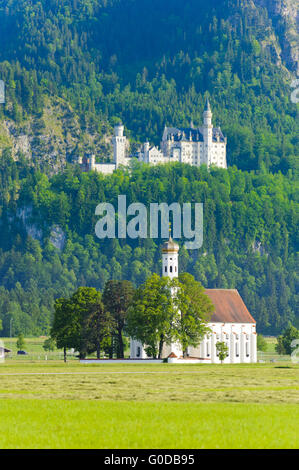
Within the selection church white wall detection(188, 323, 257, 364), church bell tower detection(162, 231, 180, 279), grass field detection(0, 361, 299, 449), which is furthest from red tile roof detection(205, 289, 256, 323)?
grass field detection(0, 361, 299, 449)

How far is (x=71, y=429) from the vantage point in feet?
177

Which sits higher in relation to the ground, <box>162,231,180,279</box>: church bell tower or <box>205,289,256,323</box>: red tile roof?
<box>162,231,180,279</box>: church bell tower

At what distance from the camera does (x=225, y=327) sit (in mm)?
185500

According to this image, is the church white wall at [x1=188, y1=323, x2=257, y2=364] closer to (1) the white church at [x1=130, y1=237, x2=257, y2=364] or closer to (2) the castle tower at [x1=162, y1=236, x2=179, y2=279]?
(1) the white church at [x1=130, y1=237, x2=257, y2=364]

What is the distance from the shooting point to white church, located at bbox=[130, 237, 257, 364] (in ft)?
579

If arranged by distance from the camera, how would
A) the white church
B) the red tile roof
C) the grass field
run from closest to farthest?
the grass field → the white church → the red tile roof

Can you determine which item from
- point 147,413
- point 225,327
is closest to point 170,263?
point 225,327

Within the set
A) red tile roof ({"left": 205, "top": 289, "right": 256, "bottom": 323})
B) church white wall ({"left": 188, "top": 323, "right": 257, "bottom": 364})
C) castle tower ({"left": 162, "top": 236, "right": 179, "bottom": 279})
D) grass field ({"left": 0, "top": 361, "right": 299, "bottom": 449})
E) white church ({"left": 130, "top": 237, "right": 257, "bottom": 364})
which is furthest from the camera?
red tile roof ({"left": 205, "top": 289, "right": 256, "bottom": 323})

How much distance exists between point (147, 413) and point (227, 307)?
128m

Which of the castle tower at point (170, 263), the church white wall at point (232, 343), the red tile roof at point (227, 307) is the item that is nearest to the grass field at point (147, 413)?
the church white wall at point (232, 343)

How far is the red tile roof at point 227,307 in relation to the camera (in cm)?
18562

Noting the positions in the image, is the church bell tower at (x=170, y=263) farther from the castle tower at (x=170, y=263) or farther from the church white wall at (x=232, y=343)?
the church white wall at (x=232, y=343)

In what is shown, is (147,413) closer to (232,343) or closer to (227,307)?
(232,343)
